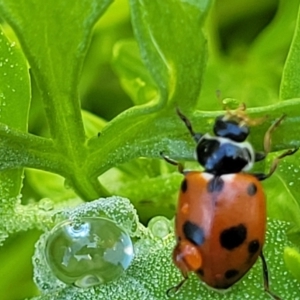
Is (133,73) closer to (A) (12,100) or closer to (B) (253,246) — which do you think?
(A) (12,100)

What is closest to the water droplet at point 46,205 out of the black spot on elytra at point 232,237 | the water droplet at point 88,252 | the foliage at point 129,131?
the foliage at point 129,131

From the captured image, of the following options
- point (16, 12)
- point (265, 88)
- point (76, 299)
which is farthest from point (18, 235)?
point (265, 88)

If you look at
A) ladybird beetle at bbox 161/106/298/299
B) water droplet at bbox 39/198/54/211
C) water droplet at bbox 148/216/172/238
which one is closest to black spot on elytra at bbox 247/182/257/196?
ladybird beetle at bbox 161/106/298/299

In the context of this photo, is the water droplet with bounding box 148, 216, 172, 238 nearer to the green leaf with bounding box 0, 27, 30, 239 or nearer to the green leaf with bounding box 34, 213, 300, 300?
the green leaf with bounding box 34, 213, 300, 300

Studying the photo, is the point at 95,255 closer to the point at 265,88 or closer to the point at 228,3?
the point at 265,88

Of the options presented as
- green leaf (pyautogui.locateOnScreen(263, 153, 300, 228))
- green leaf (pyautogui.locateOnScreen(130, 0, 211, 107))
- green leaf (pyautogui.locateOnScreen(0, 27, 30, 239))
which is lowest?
green leaf (pyautogui.locateOnScreen(263, 153, 300, 228))

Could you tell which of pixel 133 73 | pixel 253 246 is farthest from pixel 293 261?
pixel 133 73

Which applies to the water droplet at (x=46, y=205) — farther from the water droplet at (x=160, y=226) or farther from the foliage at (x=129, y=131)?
the water droplet at (x=160, y=226)
